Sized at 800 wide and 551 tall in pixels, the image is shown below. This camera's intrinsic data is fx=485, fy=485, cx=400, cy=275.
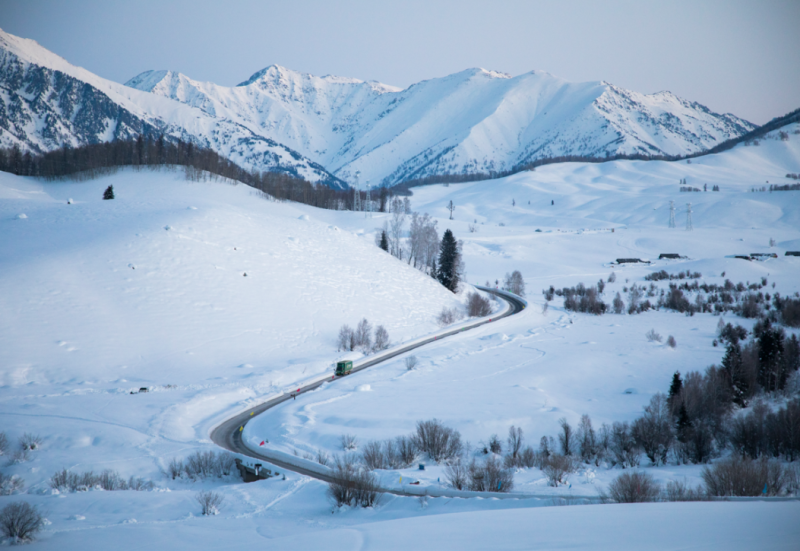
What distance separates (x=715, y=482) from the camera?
14531mm

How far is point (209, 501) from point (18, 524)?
458 centimetres

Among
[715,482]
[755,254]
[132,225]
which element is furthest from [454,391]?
[755,254]

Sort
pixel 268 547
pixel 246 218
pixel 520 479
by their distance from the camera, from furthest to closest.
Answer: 1. pixel 246 218
2. pixel 520 479
3. pixel 268 547

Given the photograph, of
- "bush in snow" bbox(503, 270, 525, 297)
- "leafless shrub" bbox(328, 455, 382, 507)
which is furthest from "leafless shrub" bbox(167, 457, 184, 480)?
"bush in snow" bbox(503, 270, 525, 297)

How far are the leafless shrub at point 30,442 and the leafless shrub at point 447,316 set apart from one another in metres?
37.8

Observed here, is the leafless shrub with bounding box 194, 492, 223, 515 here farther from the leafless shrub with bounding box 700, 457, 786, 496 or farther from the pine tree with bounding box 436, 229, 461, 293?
the pine tree with bounding box 436, 229, 461, 293

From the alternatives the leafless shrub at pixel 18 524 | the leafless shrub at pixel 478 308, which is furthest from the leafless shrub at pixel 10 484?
the leafless shrub at pixel 478 308

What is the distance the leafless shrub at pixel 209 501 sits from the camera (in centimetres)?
1421

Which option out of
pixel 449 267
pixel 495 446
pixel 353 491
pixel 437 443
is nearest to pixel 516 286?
pixel 449 267

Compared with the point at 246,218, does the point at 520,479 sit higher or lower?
lower

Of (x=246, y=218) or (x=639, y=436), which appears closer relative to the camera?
(x=639, y=436)

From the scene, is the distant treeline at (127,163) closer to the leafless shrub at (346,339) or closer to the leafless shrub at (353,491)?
the leafless shrub at (346,339)

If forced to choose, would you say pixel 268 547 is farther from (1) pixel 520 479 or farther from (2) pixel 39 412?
(2) pixel 39 412

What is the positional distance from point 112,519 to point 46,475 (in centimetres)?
653
